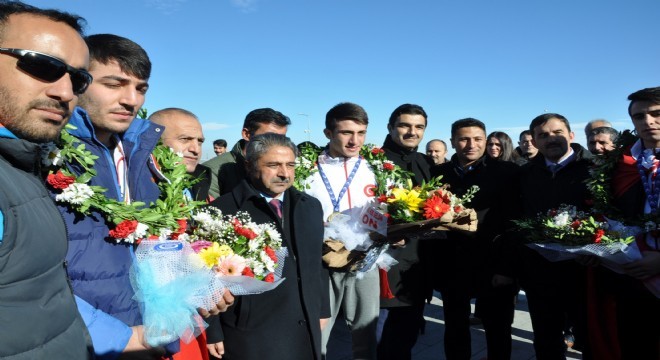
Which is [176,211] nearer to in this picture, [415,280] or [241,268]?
[241,268]

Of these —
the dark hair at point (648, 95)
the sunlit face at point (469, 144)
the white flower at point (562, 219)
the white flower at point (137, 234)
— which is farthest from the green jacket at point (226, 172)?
the dark hair at point (648, 95)

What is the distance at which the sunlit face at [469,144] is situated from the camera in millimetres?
4730

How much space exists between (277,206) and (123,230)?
4.54 ft

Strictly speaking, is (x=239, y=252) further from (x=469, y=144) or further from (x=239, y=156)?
(x=469, y=144)

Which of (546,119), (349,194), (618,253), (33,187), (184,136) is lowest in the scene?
(618,253)

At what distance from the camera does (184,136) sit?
3.58 m

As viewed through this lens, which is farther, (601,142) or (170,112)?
(601,142)

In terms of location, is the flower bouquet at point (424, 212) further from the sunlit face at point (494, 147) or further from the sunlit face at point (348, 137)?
the sunlit face at point (494, 147)

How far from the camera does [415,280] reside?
4.13 m

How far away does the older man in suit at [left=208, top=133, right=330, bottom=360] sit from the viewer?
111 inches

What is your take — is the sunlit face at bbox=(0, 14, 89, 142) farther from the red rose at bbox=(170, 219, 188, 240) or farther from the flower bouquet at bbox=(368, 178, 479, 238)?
the flower bouquet at bbox=(368, 178, 479, 238)

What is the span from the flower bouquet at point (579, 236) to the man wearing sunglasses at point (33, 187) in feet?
11.2

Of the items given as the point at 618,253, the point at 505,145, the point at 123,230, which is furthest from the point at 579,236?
the point at 505,145

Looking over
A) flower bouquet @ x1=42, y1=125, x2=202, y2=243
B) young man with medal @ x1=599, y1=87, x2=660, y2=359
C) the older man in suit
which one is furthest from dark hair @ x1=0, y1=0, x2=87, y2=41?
young man with medal @ x1=599, y1=87, x2=660, y2=359
